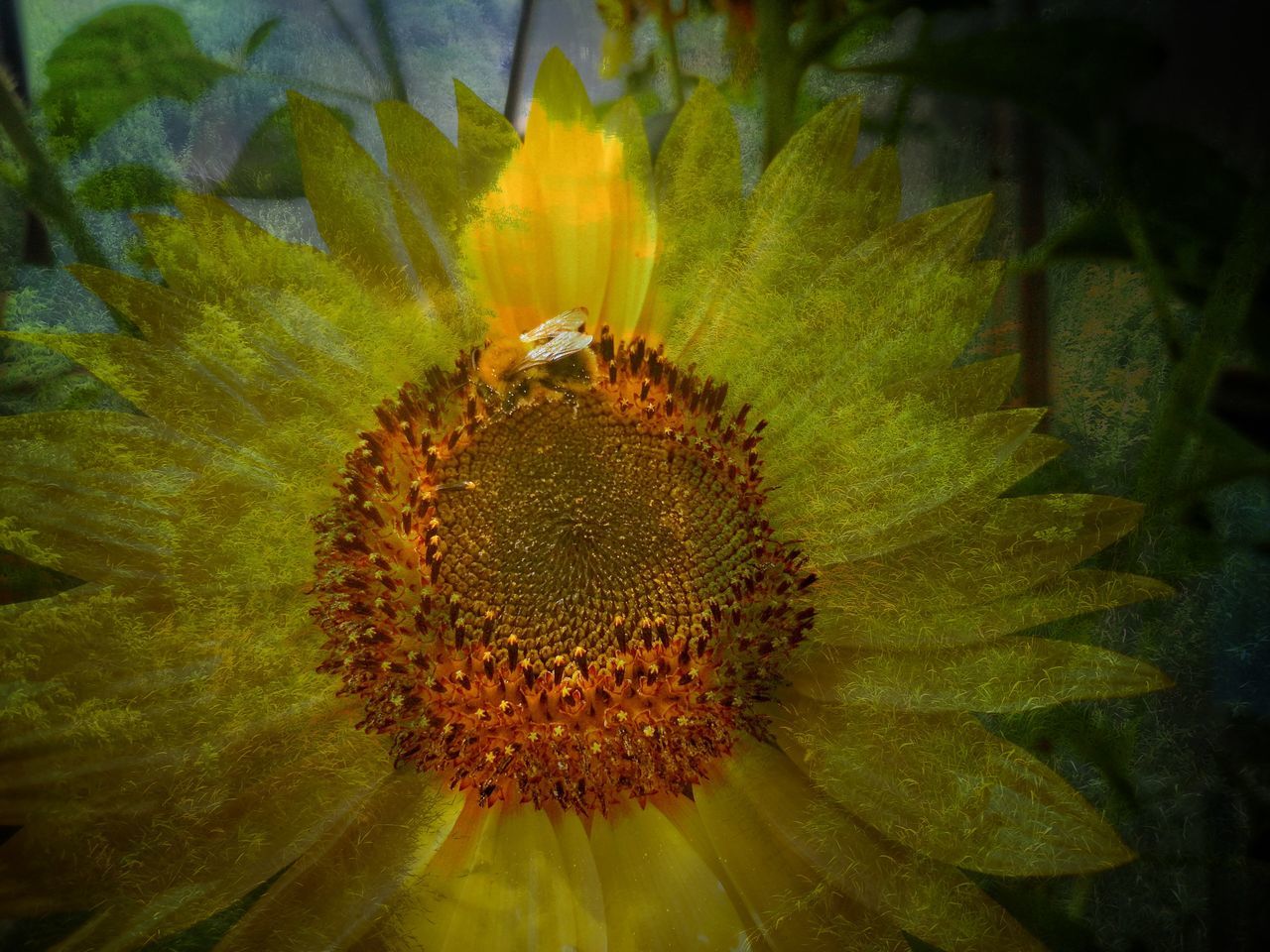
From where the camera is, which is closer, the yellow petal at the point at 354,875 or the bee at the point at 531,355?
the yellow petal at the point at 354,875

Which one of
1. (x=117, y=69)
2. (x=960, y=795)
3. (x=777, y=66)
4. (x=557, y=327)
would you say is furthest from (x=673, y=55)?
(x=960, y=795)

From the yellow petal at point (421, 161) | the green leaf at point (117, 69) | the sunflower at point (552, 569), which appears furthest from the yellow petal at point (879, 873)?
the green leaf at point (117, 69)

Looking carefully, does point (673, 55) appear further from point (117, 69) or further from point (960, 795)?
point (960, 795)

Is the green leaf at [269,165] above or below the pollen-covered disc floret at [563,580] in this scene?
above

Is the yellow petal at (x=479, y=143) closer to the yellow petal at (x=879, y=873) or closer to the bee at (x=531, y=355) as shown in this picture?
the bee at (x=531, y=355)

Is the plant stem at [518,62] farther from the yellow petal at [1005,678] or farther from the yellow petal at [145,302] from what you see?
the yellow petal at [1005,678]

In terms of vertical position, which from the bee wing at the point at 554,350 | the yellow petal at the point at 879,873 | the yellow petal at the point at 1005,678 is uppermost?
the bee wing at the point at 554,350

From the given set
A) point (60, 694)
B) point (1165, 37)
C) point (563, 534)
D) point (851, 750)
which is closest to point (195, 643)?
point (60, 694)
